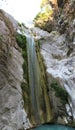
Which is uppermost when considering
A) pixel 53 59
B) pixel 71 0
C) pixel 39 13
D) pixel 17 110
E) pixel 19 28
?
pixel 39 13

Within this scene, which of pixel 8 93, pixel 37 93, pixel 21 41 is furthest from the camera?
pixel 21 41

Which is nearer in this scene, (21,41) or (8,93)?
(8,93)

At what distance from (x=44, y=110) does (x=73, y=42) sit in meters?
6.32

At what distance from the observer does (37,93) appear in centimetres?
1741

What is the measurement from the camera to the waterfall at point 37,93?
16.6 metres

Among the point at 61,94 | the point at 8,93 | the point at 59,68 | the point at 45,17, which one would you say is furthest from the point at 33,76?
the point at 45,17

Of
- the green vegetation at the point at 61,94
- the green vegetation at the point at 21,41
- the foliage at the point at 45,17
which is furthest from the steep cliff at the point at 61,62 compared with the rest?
the green vegetation at the point at 21,41

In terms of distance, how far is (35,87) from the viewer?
57.7 feet

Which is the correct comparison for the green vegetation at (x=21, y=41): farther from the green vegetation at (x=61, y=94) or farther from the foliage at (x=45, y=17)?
the foliage at (x=45, y=17)

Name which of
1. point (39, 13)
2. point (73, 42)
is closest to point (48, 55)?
point (73, 42)

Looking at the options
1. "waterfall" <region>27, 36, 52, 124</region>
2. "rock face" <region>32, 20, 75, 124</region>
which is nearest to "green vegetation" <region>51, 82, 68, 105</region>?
"rock face" <region>32, 20, 75, 124</region>

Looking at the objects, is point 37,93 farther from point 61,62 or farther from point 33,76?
point 61,62

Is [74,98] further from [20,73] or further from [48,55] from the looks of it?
[48,55]

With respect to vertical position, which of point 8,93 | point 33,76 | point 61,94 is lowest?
point 8,93
